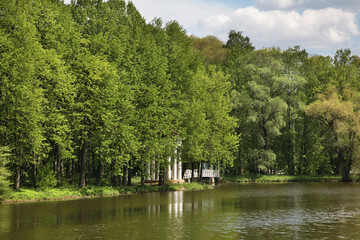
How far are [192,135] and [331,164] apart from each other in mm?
47979

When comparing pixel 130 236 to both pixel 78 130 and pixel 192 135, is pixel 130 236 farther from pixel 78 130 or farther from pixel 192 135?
pixel 192 135

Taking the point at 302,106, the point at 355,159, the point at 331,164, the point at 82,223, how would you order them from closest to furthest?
the point at 82,223
the point at 355,159
the point at 302,106
the point at 331,164

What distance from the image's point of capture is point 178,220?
2739 cm

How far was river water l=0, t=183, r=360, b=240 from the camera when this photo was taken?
22.0m

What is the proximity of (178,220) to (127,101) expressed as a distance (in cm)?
2300

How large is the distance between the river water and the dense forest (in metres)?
7.93

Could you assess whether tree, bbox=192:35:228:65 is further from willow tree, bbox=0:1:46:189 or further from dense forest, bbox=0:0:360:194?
willow tree, bbox=0:1:46:189

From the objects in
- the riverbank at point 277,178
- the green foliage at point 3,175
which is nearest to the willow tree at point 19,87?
the green foliage at point 3,175

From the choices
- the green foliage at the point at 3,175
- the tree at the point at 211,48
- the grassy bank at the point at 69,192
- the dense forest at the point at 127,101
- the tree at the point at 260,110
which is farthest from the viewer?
the tree at the point at 211,48

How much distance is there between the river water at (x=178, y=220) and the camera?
22.0m

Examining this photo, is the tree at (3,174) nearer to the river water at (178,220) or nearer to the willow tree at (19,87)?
the river water at (178,220)

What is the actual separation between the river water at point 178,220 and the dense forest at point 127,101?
26.0 feet

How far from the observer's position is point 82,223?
85.6 ft

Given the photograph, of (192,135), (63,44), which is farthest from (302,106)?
(63,44)
